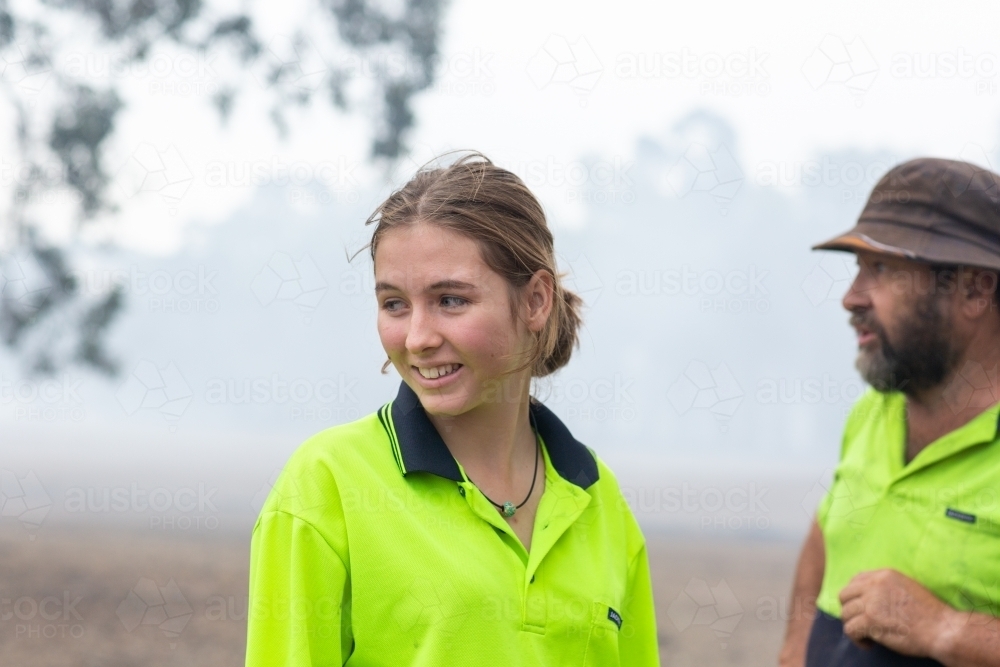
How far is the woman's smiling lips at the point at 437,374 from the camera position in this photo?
1.93 m

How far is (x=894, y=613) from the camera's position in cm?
238

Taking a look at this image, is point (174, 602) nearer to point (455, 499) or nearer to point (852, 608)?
point (852, 608)

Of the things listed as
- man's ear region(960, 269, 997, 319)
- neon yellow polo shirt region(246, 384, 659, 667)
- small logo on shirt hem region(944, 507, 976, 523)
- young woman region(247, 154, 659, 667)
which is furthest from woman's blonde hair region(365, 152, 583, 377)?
man's ear region(960, 269, 997, 319)

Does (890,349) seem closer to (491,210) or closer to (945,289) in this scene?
(945,289)

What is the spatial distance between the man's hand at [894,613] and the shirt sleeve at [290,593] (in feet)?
4.18

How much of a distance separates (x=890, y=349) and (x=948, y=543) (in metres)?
0.51

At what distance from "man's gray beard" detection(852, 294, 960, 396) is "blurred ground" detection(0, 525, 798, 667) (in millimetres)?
3453

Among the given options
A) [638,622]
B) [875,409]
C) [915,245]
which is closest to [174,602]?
[875,409]

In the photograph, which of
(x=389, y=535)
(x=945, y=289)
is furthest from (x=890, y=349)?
(x=389, y=535)

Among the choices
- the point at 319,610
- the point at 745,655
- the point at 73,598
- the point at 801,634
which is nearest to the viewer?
the point at 319,610

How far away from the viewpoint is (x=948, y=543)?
244 cm

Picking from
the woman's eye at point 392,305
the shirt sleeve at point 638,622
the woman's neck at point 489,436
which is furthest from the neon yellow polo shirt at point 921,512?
the woman's eye at point 392,305

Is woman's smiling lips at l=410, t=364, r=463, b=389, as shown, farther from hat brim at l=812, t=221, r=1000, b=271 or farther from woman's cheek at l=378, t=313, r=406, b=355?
hat brim at l=812, t=221, r=1000, b=271

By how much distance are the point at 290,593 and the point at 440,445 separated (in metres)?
0.40
